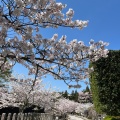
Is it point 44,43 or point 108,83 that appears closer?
point 44,43

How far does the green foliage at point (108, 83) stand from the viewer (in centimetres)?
1633

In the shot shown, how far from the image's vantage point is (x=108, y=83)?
1661 cm

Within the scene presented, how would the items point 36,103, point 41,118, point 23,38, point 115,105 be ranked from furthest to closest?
point 36,103 → point 115,105 → point 41,118 → point 23,38

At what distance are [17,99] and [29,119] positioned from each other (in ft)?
40.8

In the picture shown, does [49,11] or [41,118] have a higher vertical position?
[49,11]

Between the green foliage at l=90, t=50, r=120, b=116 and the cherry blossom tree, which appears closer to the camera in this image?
the cherry blossom tree

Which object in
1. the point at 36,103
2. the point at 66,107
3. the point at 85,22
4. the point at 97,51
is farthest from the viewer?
the point at 66,107

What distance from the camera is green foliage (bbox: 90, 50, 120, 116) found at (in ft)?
53.6

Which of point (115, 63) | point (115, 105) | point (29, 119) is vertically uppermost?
point (115, 63)

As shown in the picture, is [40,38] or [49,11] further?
[40,38]

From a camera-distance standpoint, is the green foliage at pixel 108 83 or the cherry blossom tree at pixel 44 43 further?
the green foliage at pixel 108 83

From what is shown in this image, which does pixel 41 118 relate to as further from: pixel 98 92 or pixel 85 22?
pixel 85 22

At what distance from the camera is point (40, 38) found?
4816mm

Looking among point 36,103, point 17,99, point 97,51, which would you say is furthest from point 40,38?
point 36,103
